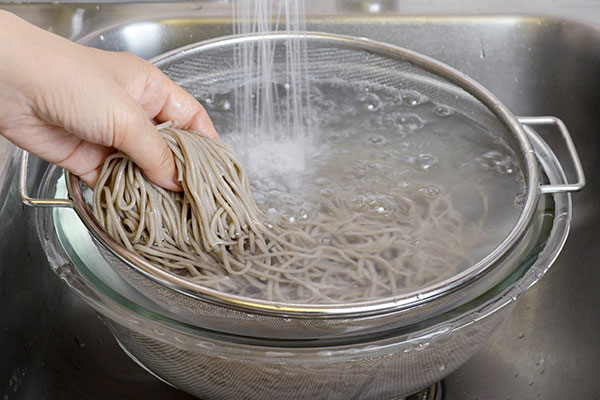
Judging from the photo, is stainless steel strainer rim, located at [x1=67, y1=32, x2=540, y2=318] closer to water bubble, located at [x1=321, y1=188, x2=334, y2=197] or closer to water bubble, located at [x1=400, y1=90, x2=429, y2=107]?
water bubble, located at [x1=400, y1=90, x2=429, y2=107]

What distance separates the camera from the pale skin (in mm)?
767

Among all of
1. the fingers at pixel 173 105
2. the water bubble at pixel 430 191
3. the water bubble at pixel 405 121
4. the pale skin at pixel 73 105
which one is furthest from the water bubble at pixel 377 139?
the pale skin at pixel 73 105

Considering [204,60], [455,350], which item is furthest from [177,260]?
[204,60]

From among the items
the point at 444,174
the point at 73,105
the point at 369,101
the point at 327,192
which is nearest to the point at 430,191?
the point at 444,174

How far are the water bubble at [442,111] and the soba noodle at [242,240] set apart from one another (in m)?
0.31

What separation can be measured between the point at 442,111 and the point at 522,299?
40 centimetres

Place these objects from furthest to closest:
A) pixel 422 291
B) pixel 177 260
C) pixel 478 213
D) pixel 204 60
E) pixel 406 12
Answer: pixel 406 12 → pixel 204 60 → pixel 478 213 → pixel 177 260 → pixel 422 291

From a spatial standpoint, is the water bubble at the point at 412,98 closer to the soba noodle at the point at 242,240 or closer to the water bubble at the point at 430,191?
the water bubble at the point at 430,191

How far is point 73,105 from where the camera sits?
79 centimetres

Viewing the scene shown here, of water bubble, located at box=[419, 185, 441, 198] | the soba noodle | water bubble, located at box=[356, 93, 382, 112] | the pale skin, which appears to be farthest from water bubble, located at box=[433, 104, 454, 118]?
the pale skin

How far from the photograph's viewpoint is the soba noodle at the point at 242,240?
3.01 ft

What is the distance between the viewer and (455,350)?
0.91 metres

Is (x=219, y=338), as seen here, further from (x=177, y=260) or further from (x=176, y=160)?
(x=176, y=160)

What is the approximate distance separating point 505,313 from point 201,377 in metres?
0.42
